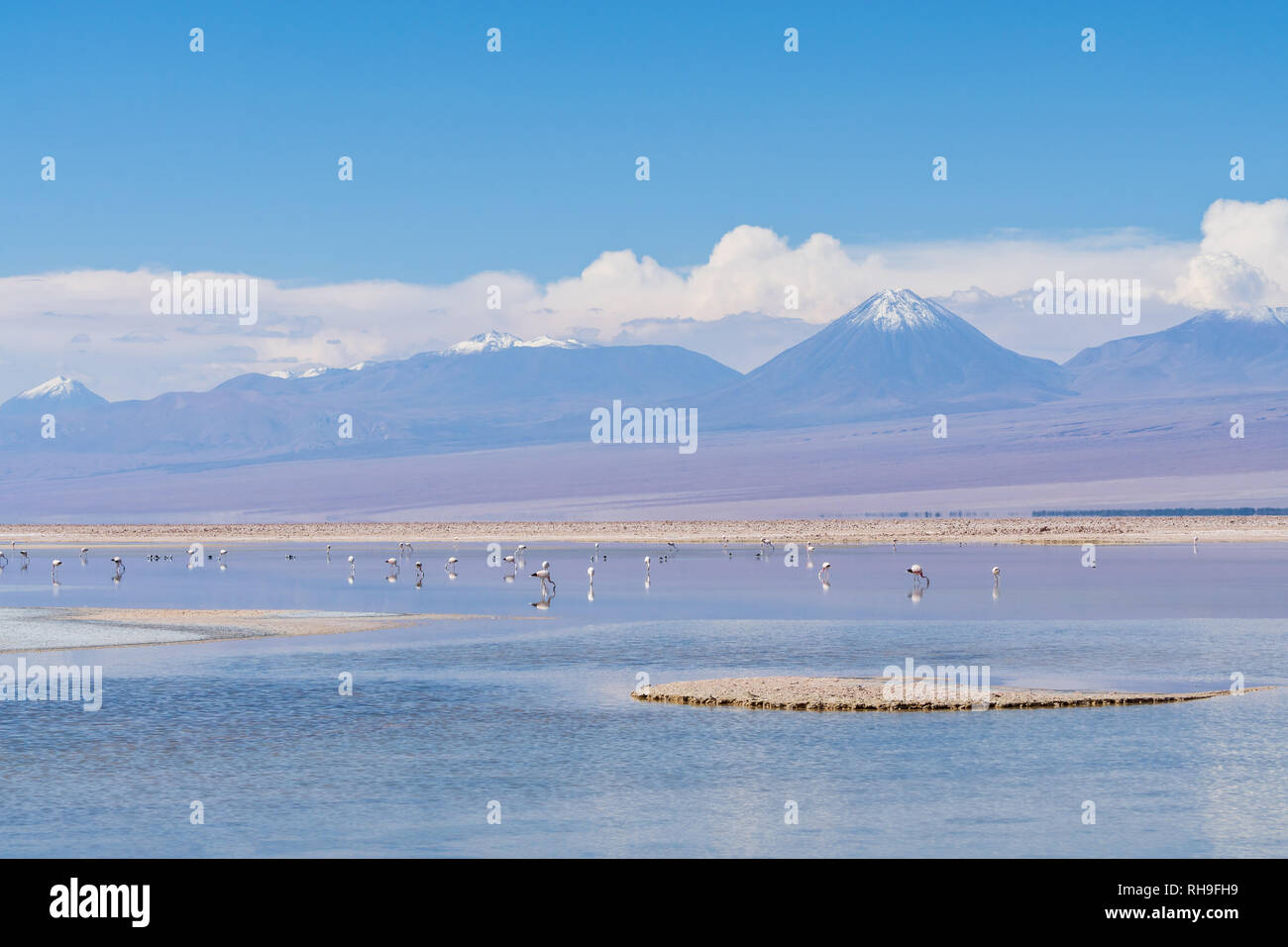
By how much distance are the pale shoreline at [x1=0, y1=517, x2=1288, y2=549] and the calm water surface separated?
57724 mm

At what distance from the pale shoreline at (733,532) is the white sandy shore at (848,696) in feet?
229

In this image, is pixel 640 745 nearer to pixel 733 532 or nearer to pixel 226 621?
pixel 226 621

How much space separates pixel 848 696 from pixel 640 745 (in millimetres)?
4882

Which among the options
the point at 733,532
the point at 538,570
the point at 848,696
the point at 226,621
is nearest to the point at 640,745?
the point at 848,696

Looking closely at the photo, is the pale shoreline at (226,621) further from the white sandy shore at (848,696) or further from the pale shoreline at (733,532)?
the pale shoreline at (733,532)

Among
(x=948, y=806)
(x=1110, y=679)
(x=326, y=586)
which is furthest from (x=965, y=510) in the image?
(x=948, y=806)

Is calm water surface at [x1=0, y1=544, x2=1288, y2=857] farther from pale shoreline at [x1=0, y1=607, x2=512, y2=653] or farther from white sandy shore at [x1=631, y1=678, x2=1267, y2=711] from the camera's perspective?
pale shoreline at [x1=0, y1=607, x2=512, y2=653]

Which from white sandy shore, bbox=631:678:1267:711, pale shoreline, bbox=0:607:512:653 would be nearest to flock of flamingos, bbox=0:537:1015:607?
pale shoreline, bbox=0:607:512:653
